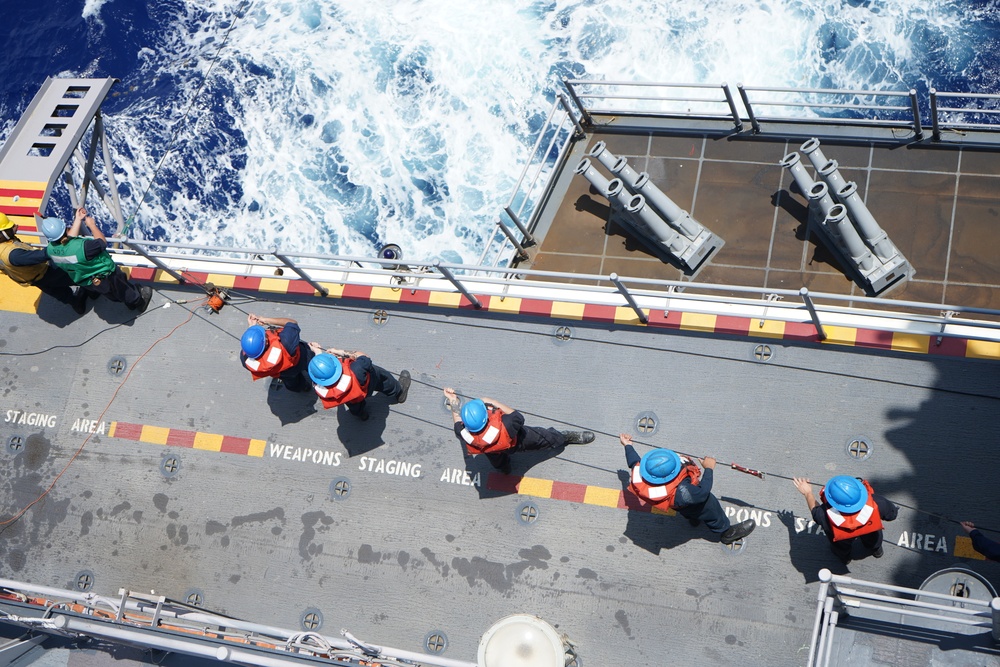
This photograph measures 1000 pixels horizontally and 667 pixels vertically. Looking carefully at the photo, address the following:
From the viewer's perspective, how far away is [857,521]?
34.0 feet

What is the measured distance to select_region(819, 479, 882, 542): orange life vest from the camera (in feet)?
34.0

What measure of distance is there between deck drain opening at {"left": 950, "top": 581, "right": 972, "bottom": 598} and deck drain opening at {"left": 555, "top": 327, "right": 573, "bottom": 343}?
219 inches

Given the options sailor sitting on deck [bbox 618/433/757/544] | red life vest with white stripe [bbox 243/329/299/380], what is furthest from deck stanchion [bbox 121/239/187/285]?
sailor sitting on deck [bbox 618/433/757/544]

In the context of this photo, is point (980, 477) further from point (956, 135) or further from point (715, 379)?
point (956, 135)

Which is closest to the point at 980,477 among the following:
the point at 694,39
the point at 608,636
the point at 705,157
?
the point at 608,636

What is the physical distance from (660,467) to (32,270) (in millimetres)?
9624

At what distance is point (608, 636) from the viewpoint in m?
11.9

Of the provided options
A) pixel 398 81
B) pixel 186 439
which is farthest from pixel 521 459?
pixel 398 81

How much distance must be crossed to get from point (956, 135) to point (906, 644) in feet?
30.3

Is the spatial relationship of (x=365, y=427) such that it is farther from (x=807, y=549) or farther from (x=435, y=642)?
(x=807, y=549)

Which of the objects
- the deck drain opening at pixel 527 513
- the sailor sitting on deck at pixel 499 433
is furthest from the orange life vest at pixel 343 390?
the deck drain opening at pixel 527 513

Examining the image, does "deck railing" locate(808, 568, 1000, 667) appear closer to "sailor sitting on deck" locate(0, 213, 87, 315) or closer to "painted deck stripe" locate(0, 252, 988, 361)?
"painted deck stripe" locate(0, 252, 988, 361)

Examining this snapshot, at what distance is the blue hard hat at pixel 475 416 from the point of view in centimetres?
1152

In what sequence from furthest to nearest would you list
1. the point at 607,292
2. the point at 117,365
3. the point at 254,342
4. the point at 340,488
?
the point at 117,365
the point at 607,292
the point at 340,488
the point at 254,342
